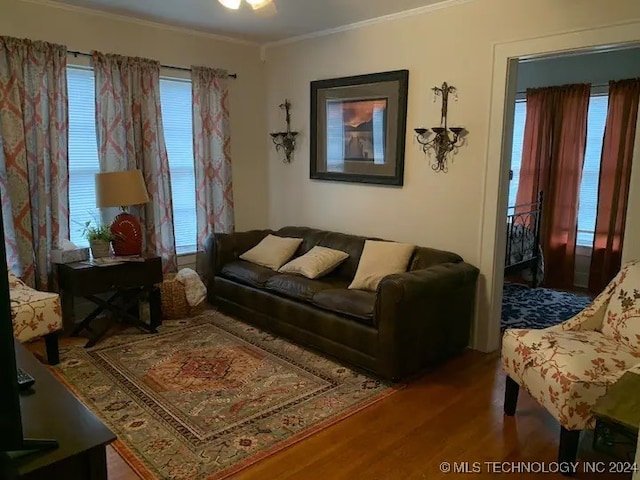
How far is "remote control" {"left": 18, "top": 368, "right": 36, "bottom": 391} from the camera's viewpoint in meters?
1.84

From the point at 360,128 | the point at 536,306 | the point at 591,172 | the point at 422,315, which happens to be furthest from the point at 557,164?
the point at 422,315

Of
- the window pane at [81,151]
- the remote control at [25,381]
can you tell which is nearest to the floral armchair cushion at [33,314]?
the window pane at [81,151]

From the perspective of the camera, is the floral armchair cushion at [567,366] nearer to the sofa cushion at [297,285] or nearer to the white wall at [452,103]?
the white wall at [452,103]

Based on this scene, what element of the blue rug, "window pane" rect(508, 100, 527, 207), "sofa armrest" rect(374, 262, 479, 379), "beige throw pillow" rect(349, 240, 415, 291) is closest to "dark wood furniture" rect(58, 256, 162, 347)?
"beige throw pillow" rect(349, 240, 415, 291)

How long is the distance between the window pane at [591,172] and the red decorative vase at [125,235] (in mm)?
4646

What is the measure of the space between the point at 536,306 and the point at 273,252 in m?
2.59

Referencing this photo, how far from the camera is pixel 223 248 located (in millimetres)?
4578

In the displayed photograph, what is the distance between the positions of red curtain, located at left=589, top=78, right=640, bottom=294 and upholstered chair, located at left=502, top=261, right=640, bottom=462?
2765 mm

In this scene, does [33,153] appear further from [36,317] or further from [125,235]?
[36,317]

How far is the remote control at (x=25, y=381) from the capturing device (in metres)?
1.84

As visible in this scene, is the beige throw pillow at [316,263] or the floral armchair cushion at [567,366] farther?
the beige throw pillow at [316,263]

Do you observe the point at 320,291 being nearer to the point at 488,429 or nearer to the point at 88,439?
the point at 488,429

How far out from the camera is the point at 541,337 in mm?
2596

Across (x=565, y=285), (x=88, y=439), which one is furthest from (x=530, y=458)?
(x=565, y=285)
